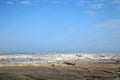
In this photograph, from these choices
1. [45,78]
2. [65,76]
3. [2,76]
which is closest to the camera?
[2,76]

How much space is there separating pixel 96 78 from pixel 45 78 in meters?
6.14

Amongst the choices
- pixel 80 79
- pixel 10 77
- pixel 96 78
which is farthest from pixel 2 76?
pixel 96 78

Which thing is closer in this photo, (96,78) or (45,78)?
(45,78)

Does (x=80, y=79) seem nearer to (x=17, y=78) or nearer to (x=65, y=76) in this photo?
(x=65, y=76)

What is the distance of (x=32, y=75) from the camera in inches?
1152

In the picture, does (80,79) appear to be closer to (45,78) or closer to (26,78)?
(45,78)

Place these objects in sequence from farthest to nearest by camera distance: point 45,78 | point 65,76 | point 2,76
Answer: point 65,76
point 45,78
point 2,76

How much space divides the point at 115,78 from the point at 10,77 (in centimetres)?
1226

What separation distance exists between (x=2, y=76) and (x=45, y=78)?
4447mm

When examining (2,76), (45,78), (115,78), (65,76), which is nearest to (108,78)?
(115,78)

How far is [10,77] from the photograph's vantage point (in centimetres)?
2659

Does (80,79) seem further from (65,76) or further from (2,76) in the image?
(2,76)

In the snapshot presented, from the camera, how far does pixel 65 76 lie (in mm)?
30656

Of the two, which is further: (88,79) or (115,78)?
(115,78)
